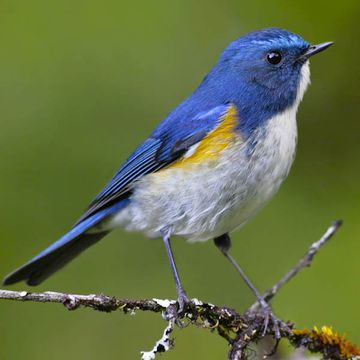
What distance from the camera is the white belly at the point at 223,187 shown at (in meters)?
4.20

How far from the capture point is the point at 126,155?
17.7ft

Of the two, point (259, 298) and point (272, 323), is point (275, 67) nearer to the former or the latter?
point (259, 298)

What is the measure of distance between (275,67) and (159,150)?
83 cm

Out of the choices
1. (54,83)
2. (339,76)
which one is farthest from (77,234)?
(339,76)

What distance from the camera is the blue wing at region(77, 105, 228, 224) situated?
4.45m

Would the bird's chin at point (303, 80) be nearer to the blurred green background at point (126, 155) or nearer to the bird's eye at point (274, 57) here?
the bird's eye at point (274, 57)

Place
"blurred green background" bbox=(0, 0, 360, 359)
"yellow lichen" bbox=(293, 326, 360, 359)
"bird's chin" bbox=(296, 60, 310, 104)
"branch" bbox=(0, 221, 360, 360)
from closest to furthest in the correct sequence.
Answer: "branch" bbox=(0, 221, 360, 360) < "yellow lichen" bbox=(293, 326, 360, 359) < "bird's chin" bbox=(296, 60, 310, 104) < "blurred green background" bbox=(0, 0, 360, 359)

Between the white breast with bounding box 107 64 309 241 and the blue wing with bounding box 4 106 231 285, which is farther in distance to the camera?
the blue wing with bounding box 4 106 231 285

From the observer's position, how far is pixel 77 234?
4.66 meters

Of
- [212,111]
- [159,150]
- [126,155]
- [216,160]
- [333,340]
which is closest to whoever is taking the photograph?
[333,340]

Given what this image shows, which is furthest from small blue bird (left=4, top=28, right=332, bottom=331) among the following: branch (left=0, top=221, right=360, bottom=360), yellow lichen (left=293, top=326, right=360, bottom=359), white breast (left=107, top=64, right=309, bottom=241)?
yellow lichen (left=293, top=326, right=360, bottom=359)

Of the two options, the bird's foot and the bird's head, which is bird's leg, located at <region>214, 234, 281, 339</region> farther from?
the bird's head

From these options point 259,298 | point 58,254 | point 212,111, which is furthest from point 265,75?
point 58,254

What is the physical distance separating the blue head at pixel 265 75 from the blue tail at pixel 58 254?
0.92m
